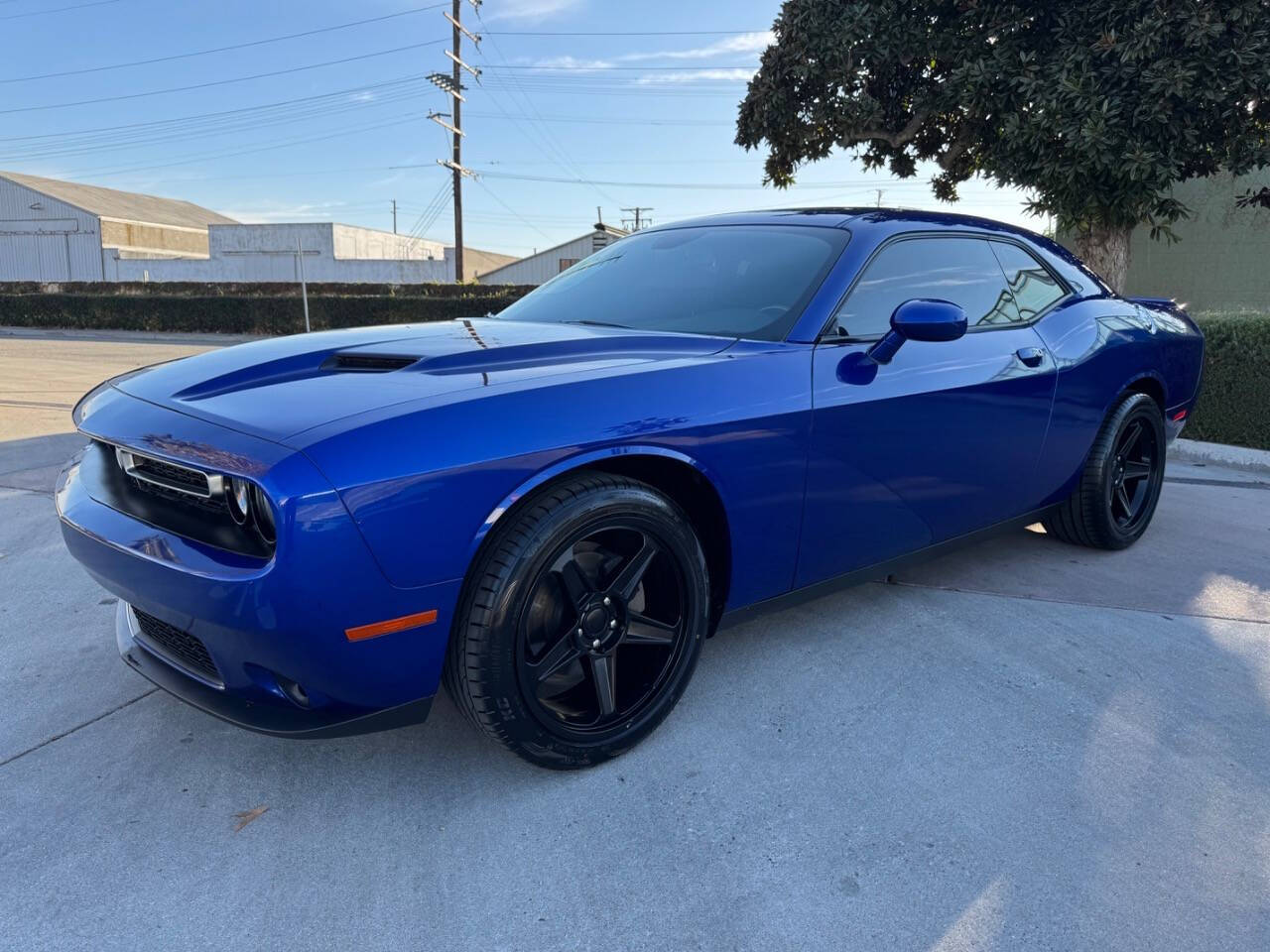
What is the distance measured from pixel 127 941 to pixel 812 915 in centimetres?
133

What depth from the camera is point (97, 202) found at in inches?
1953

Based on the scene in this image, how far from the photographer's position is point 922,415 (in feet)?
9.18

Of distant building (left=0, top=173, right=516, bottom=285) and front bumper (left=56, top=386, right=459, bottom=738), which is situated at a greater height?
Answer: distant building (left=0, top=173, right=516, bottom=285)

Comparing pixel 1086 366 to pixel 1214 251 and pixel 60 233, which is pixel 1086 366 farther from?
pixel 60 233

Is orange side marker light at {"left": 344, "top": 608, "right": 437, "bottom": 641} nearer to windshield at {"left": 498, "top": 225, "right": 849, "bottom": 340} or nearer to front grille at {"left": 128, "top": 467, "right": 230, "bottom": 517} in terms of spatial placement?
front grille at {"left": 128, "top": 467, "right": 230, "bottom": 517}

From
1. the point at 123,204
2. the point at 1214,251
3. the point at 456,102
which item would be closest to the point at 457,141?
the point at 456,102

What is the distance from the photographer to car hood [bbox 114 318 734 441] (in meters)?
1.91

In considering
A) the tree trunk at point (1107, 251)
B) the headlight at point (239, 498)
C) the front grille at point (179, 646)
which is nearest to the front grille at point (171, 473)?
the headlight at point (239, 498)

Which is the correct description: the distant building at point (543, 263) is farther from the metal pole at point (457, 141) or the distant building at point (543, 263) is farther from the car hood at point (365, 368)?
the car hood at point (365, 368)

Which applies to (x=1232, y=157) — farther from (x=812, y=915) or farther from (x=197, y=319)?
(x=197, y=319)

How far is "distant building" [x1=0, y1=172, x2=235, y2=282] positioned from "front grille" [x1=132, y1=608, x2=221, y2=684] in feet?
166

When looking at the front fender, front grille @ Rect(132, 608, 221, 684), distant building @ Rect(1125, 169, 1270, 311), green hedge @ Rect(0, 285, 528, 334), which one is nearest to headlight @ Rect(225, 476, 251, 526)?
front grille @ Rect(132, 608, 221, 684)

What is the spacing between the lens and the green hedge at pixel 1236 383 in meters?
6.75

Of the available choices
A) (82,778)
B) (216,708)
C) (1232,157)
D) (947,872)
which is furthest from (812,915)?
(1232,157)
